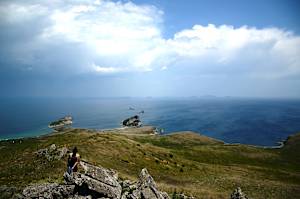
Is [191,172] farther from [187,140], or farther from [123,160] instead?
[187,140]

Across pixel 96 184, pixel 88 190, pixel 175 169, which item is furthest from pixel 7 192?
pixel 175 169

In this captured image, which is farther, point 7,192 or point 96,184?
point 7,192

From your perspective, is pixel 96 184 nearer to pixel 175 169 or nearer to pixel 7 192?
pixel 7 192

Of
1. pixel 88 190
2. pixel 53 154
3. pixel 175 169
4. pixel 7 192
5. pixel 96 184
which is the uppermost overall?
pixel 96 184

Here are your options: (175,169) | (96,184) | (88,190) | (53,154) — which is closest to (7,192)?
(88,190)

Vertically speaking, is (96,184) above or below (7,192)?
above

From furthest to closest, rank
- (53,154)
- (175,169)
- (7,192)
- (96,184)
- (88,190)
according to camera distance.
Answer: (175,169) → (53,154) → (7,192) → (88,190) → (96,184)

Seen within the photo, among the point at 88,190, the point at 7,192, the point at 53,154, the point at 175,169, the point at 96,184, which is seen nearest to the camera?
the point at 96,184

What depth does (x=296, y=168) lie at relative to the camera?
9450 centimetres

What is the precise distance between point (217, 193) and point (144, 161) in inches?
1001

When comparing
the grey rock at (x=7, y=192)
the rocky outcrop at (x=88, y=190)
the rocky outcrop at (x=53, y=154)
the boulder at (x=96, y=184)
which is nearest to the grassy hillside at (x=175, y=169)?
the rocky outcrop at (x=53, y=154)

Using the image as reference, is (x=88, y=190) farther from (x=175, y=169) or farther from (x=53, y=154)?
(x=175, y=169)

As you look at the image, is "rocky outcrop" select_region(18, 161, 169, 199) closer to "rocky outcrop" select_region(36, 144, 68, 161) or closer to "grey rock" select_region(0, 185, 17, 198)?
"grey rock" select_region(0, 185, 17, 198)

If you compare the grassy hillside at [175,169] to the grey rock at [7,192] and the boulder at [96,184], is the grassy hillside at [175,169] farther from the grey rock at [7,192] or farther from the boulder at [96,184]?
the boulder at [96,184]
